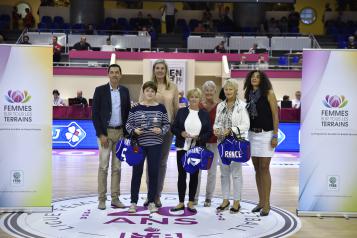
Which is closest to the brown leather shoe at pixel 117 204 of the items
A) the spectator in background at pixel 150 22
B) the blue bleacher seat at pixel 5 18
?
the spectator in background at pixel 150 22

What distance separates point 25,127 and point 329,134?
11.5ft

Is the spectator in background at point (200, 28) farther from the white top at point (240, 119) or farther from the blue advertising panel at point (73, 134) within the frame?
the white top at point (240, 119)

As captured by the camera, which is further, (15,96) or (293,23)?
(293,23)

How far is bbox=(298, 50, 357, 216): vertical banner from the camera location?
21.4ft

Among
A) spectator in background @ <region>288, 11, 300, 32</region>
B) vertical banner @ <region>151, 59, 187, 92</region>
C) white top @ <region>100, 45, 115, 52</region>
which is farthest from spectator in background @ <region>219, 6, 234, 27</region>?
white top @ <region>100, 45, 115, 52</region>

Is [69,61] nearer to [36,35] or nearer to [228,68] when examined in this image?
[36,35]

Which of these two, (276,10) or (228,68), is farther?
(276,10)

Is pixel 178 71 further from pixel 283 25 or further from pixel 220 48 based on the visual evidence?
pixel 283 25

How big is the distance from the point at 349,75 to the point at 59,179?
4.70m

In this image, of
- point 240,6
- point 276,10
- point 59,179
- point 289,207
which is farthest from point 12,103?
point 276,10

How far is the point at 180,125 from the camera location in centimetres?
643

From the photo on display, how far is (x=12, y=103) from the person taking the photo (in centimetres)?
649

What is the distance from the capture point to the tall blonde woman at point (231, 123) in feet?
20.9

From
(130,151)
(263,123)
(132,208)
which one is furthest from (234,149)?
(132,208)
